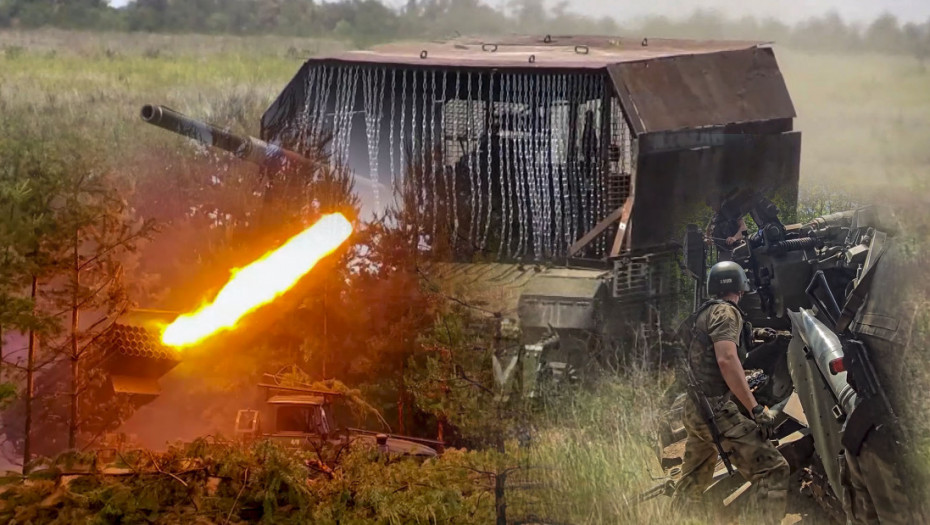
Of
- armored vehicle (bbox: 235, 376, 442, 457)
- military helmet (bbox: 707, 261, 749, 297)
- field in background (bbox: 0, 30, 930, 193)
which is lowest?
armored vehicle (bbox: 235, 376, 442, 457)

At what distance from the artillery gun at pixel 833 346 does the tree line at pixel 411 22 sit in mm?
1270

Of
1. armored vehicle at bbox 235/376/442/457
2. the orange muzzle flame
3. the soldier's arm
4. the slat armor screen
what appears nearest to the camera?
the soldier's arm

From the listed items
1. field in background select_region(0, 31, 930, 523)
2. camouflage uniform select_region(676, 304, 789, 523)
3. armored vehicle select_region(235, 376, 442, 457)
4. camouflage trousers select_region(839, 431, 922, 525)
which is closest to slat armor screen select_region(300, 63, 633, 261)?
field in background select_region(0, 31, 930, 523)

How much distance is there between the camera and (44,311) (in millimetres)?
11672

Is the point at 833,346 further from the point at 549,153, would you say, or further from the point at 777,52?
the point at 549,153

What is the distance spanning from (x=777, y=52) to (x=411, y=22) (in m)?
2.82

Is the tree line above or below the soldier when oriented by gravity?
above

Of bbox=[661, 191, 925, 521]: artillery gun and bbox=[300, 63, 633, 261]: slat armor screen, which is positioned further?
bbox=[300, 63, 633, 261]: slat armor screen

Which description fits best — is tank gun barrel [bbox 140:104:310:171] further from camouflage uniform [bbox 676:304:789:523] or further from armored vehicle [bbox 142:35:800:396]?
camouflage uniform [bbox 676:304:789:523]

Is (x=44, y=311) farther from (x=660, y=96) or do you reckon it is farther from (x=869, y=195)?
(x=869, y=195)

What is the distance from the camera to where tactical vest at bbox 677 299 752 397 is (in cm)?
988

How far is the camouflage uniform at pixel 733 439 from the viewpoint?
9859 mm

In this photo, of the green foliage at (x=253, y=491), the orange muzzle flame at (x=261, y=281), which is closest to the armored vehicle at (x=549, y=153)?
the orange muzzle flame at (x=261, y=281)

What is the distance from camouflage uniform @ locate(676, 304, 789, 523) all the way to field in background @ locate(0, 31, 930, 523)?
1.40 ft
